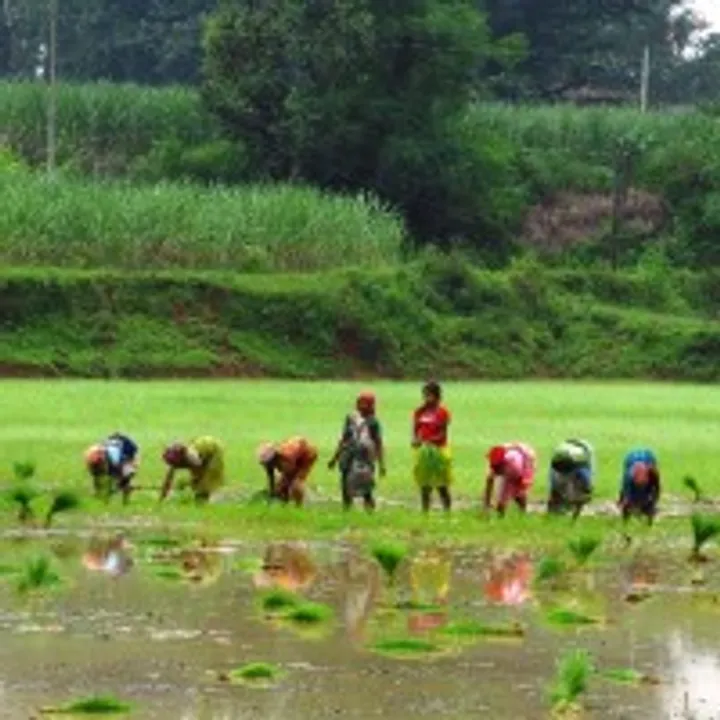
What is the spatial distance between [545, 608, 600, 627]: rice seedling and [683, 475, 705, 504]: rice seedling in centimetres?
815

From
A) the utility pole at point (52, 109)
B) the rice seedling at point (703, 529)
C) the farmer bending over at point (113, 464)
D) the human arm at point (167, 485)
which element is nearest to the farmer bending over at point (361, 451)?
the human arm at point (167, 485)

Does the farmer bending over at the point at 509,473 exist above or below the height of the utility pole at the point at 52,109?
below

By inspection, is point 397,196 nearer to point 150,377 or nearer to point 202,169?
point 202,169

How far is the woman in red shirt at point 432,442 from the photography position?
24266 mm

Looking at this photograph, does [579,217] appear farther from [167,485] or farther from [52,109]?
[167,485]

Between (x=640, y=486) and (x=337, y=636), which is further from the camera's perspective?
(x=640, y=486)

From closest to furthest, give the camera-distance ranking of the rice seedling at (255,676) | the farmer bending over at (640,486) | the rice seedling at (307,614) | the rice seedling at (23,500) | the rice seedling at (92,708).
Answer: the rice seedling at (92,708), the rice seedling at (255,676), the rice seedling at (307,614), the rice seedling at (23,500), the farmer bending over at (640,486)

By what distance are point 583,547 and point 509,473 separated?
4263 millimetres

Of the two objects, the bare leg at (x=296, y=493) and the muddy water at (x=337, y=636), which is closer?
the muddy water at (x=337, y=636)

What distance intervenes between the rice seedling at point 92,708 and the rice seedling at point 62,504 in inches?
353

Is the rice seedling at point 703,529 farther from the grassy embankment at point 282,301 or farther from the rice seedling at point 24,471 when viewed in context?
the grassy embankment at point 282,301

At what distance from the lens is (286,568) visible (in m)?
19.6

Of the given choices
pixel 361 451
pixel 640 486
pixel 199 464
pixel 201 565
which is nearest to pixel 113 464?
pixel 199 464

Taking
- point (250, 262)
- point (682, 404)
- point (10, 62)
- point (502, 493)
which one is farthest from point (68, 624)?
point (10, 62)
